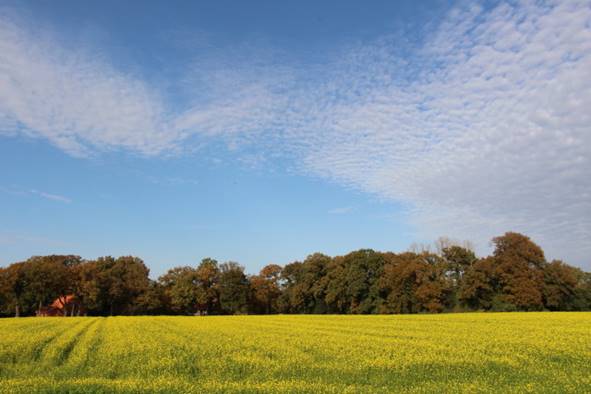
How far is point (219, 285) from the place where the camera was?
109562 mm

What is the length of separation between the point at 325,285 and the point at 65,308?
210ft

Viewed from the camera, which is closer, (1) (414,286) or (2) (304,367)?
(2) (304,367)

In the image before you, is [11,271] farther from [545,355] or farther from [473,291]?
[545,355]

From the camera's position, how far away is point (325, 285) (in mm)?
104750

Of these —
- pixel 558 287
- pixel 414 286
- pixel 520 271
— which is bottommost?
pixel 558 287

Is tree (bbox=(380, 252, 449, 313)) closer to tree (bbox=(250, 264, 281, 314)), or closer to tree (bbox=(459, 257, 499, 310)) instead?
tree (bbox=(459, 257, 499, 310))

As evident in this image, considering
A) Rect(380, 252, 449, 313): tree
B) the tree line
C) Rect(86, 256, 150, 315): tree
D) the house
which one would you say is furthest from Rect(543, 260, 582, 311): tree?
the house

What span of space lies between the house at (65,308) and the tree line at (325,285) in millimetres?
954

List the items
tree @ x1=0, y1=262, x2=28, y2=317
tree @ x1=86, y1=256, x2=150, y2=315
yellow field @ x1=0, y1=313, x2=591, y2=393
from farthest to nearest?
tree @ x1=86, y1=256, x2=150, y2=315
tree @ x1=0, y1=262, x2=28, y2=317
yellow field @ x1=0, y1=313, x2=591, y2=393

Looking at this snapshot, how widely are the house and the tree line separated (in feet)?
3.13

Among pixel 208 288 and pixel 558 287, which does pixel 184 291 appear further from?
pixel 558 287

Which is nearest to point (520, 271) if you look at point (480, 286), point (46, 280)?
point (480, 286)

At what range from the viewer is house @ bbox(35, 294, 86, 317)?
107 meters

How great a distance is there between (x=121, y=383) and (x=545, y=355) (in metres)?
16.8
